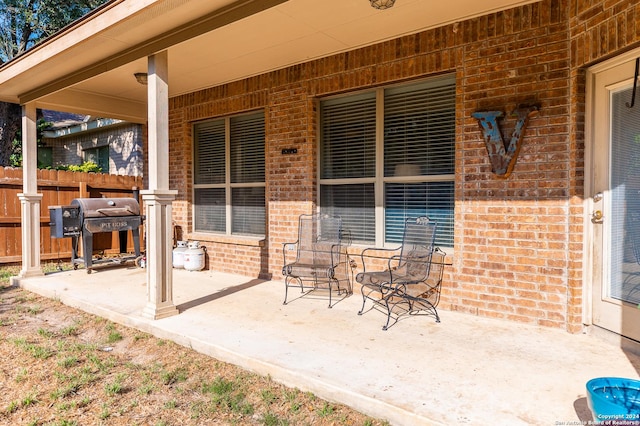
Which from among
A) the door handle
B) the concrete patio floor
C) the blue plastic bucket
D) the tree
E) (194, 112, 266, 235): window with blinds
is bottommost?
the concrete patio floor

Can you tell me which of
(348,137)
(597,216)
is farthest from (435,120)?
(597,216)

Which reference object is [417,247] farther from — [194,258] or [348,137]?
[194,258]

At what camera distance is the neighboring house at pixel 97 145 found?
9.62 meters

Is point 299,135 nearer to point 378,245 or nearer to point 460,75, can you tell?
point 378,245

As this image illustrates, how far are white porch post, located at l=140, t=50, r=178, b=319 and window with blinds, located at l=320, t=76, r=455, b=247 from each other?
2036 millimetres

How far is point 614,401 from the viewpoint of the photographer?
2.04 metres

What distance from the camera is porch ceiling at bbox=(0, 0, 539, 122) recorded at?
12.2ft

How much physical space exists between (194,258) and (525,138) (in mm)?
4872

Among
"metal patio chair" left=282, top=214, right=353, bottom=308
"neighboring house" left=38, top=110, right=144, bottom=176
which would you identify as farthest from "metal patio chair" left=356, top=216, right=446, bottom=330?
"neighboring house" left=38, top=110, right=144, bottom=176

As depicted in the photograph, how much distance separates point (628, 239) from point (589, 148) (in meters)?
0.80

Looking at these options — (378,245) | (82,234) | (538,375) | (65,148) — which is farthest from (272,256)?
(65,148)

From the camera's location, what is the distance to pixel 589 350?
3203mm

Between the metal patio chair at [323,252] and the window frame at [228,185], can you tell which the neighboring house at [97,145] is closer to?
the window frame at [228,185]

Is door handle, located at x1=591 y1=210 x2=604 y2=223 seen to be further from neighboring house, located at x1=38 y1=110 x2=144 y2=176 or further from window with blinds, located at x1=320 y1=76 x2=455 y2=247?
neighboring house, located at x1=38 y1=110 x2=144 y2=176
